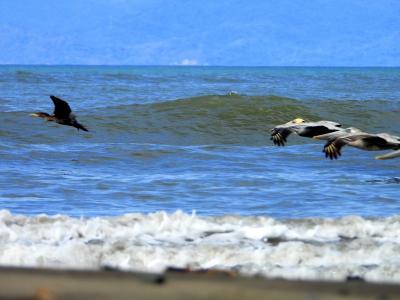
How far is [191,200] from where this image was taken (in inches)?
409

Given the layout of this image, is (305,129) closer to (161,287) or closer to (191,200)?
(191,200)

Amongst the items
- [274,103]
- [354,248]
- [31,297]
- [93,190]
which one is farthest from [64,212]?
[274,103]

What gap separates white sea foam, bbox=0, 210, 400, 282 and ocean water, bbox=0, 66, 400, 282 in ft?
0.04

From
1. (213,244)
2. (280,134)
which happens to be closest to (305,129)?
(280,134)

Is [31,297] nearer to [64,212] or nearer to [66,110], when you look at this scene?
[64,212]

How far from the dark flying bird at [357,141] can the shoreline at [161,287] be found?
28.6 ft

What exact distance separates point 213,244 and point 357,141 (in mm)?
5075

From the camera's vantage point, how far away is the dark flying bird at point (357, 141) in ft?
37.9

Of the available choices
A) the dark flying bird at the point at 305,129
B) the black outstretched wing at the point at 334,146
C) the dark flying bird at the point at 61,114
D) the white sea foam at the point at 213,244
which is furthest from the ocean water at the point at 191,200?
the dark flying bird at the point at 61,114

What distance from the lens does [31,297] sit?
285 centimetres

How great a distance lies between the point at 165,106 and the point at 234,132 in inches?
169

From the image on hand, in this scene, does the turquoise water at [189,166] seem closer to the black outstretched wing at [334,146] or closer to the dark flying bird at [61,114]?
the black outstretched wing at [334,146]

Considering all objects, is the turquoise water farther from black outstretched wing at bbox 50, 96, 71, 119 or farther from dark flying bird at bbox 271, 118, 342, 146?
black outstretched wing at bbox 50, 96, 71, 119

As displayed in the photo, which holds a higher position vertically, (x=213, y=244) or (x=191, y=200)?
(x=213, y=244)
